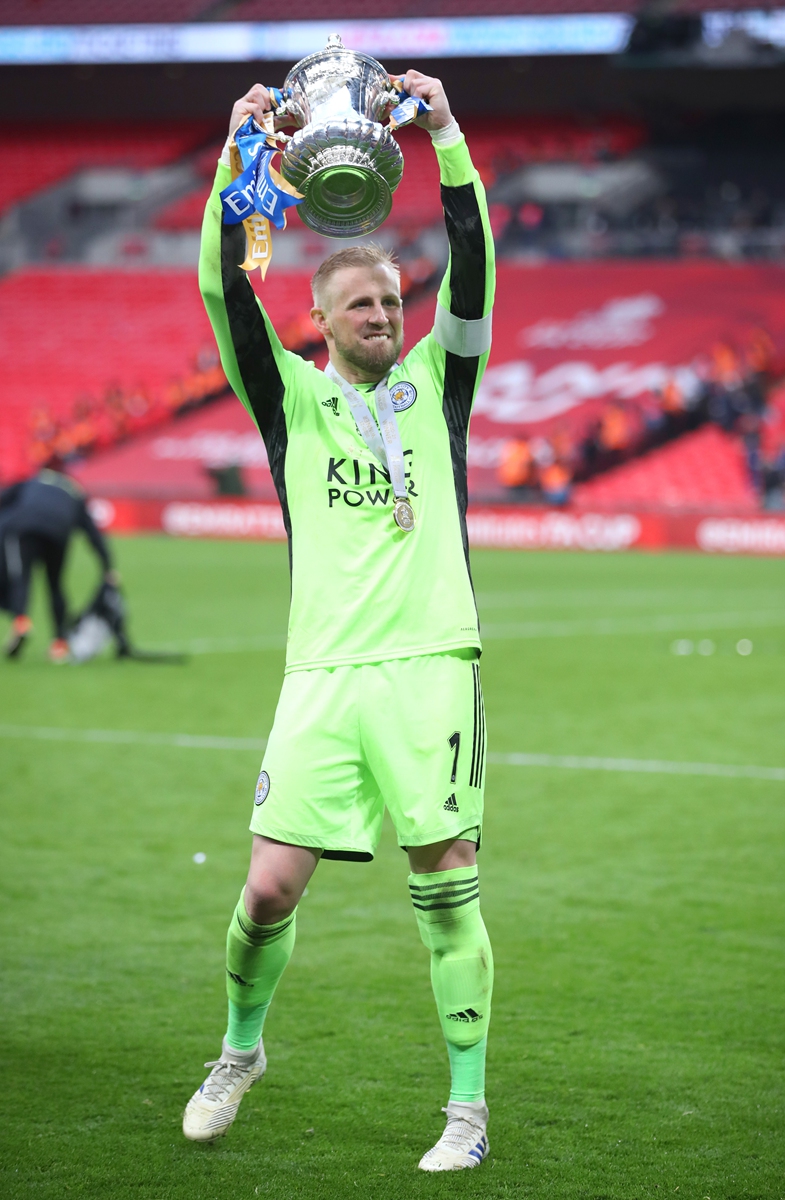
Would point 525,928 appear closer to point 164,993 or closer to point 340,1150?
point 164,993

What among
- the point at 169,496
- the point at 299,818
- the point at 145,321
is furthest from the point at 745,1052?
the point at 145,321

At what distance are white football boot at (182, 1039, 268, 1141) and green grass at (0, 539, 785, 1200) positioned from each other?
49 millimetres

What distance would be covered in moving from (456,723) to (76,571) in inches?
712

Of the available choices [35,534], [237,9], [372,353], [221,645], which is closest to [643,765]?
[372,353]

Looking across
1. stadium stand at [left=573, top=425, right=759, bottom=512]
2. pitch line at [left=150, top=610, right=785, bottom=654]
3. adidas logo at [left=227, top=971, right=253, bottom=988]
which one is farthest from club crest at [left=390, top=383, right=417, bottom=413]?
stadium stand at [left=573, top=425, right=759, bottom=512]

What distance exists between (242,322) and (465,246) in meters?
0.55

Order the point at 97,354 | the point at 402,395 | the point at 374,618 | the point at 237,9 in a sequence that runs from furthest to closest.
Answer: the point at 97,354 < the point at 237,9 < the point at 402,395 < the point at 374,618

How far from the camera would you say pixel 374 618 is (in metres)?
3.41

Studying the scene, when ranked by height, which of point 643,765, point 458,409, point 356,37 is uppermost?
point 356,37

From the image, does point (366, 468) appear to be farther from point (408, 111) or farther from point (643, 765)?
point (643, 765)

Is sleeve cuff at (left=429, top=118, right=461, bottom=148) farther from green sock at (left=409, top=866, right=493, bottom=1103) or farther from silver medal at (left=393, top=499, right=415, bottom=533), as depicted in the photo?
green sock at (left=409, top=866, right=493, bottom=1103)

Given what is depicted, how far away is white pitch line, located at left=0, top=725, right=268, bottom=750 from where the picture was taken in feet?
28.2

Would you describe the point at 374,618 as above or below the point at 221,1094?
above

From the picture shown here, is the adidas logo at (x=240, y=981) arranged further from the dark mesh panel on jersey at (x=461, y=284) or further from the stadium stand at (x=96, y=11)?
the stadium stand at (x=96, y=11)
